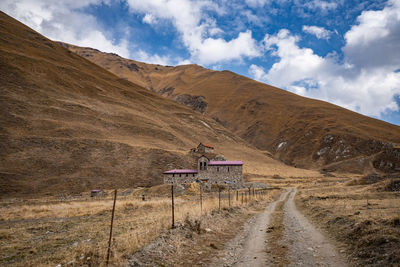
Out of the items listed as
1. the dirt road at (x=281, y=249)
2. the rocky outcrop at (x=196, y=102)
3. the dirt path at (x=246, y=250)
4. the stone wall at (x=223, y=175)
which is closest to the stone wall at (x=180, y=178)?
the stone wall at (x=223, y=175)

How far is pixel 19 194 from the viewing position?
129 ft

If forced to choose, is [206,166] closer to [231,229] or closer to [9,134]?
[231,229]

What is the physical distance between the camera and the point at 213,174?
4978cm

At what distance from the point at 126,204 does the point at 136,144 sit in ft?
133

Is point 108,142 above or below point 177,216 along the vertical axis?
above

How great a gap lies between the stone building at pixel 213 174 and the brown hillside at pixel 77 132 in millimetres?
6502

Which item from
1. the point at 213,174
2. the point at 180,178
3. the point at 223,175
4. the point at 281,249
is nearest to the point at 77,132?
the point at 180,178

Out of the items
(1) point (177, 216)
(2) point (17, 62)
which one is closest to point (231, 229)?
(1) point (177, 216)

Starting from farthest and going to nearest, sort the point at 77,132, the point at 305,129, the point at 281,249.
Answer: the point at 305,129 → the point at 77,132 → the point at 281,249

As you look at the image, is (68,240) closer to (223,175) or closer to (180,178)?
(180,178)

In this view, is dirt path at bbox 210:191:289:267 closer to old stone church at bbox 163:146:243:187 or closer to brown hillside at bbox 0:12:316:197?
old stone church at bbox 163:146:243:187

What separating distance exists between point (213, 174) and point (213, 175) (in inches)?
8.0

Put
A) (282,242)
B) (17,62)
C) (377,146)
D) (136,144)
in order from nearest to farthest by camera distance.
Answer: (282,242)
(136,144)
(17,62)
(377,146)

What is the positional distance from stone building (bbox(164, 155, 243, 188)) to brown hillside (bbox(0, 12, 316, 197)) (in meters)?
6.50
